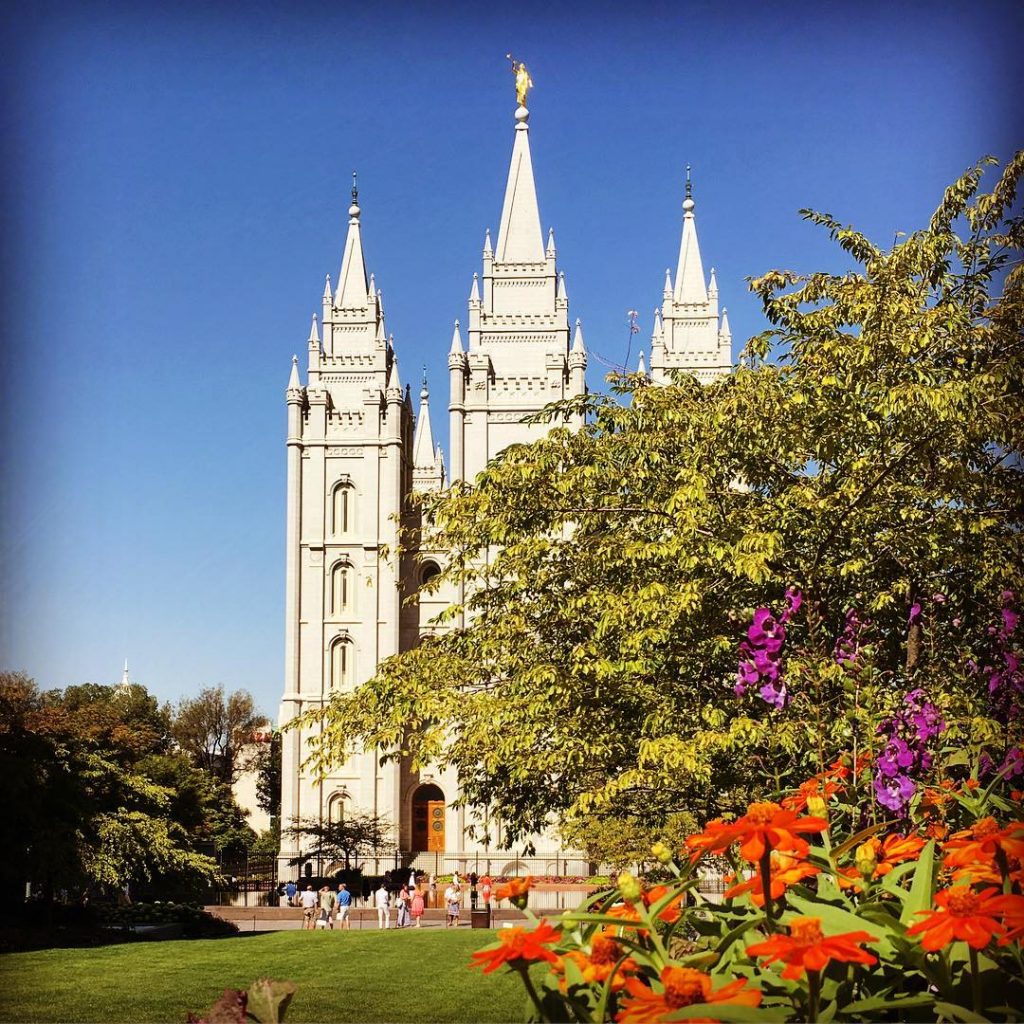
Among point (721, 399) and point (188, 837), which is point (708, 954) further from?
point (188, 837)

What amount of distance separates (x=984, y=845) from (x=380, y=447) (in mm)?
54262

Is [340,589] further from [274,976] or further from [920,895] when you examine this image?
[920,895]

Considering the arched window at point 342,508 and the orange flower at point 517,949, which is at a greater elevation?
the arched window at point 342,508

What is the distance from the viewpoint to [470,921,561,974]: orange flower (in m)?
2.58

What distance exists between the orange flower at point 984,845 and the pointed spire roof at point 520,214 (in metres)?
55.5

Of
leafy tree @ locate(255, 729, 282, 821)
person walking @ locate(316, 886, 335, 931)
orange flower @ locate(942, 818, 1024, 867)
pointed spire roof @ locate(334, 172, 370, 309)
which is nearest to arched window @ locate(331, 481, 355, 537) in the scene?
pointed spire roof @ locate(334, 172, 370, 309)

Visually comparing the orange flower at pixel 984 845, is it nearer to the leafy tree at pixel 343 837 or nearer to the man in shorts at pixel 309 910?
the man in shorts at pixel 309 910

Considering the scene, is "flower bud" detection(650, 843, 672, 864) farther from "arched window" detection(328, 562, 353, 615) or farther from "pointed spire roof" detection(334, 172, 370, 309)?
"pointed spire roof" detection(334, 172, 370, 309)

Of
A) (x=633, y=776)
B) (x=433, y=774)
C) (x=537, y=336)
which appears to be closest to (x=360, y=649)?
(x=433, y=774)

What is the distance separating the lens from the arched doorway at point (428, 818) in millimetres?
52500

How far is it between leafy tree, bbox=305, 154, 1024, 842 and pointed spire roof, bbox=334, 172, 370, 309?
48181 millimetres

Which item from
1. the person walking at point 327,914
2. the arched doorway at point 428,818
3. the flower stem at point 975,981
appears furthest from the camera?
the arched doorway at point 428,818

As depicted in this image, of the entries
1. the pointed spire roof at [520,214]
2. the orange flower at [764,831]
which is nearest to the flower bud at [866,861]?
the orange flower at [764,831]

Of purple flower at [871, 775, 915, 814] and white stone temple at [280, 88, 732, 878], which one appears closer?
purple flower at [871, 775, 915, 814]
